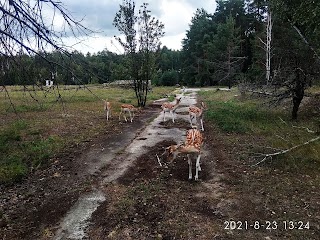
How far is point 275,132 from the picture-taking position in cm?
1511

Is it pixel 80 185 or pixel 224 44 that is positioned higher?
pixel 224 44

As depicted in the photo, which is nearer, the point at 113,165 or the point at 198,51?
the point at 113,165

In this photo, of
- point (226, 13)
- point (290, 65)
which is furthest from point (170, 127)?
point (226, 13)

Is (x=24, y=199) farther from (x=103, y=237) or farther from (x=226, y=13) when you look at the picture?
(x=226, y=13)

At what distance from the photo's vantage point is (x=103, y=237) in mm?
6398

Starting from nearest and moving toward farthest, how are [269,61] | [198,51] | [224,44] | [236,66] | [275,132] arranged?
[275,132] → [269,61] → [236,66] → [224,44] → [198,51]

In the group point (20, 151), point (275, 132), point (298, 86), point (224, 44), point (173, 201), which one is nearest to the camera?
point (173, 201)

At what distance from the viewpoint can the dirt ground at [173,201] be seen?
21.6 ft

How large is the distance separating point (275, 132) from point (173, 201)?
884 cm

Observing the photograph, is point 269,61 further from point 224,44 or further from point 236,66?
point 224,44

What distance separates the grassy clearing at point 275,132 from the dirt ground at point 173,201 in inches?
42.9

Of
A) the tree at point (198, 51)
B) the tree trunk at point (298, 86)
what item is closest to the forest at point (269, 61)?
the tree trunk at point (298, 86)

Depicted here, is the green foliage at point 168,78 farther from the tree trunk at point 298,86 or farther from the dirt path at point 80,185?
the dirt path at point 80,185

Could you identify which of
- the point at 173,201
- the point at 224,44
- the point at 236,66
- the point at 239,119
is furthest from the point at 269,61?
the point at 224,44
